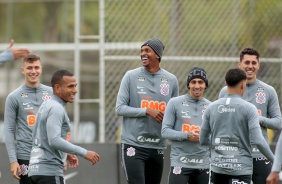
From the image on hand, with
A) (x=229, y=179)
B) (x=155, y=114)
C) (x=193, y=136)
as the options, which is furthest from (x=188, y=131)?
(x=229, y=179)

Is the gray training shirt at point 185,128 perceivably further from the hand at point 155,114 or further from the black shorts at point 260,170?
the black shorts at point 260,170

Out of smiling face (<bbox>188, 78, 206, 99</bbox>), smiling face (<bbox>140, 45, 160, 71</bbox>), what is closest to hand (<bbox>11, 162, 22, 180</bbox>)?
smiling face (<bbox>140, 45, 160, 71</bbox>)

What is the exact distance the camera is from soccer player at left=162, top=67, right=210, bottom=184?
11727 mm

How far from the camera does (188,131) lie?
38.8 ft

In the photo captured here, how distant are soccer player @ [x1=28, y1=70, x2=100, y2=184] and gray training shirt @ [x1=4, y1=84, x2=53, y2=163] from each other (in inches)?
52.7

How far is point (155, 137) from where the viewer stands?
1206 cm

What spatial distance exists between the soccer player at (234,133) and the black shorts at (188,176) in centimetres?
134

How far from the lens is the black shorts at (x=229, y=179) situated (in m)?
10.3

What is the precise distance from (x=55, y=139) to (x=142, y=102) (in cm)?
234

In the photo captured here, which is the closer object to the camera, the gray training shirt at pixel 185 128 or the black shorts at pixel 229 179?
the black shorts at pixel 229 179

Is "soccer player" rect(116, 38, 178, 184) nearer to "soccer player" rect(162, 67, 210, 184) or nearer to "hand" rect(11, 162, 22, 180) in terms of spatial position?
"soccer player" rect(162, 67, 210, 184)

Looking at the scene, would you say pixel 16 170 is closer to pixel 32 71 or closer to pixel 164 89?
pixel 32 71

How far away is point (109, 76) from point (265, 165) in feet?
16.4

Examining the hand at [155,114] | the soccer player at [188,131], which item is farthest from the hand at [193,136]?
the hand at [155,114]
